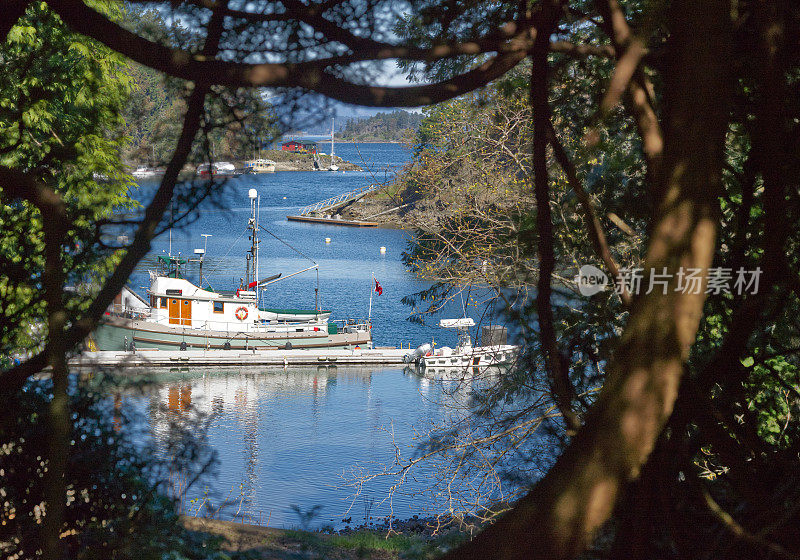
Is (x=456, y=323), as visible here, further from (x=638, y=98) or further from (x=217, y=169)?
(x=638, y=98)

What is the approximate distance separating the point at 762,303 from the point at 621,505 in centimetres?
85

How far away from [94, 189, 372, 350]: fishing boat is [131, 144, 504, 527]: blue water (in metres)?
1.38

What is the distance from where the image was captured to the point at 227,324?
23938 mm

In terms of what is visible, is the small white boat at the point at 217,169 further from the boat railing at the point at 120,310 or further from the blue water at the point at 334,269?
the blue water at the point at 334,269

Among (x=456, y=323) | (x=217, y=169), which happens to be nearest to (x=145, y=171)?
(x=217, y=169)

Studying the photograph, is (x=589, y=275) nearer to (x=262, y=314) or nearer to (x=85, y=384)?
(x=85, y=384)

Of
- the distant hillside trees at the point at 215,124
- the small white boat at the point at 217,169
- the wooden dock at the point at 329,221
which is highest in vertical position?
the wooden dock at the point at 329,221

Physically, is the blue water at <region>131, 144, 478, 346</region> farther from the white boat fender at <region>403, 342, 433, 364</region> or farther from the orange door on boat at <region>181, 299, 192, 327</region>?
the orange door on boat at <region>181, 299, 192, 327</region>

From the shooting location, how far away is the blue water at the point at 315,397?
1109cm

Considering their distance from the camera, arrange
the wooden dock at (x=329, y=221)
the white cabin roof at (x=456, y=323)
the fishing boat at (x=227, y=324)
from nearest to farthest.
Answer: the white cabin roof at (x=456, y=323)
the fishing boat at (x=227, y=324)
the wooden dock at (x=329, y=221)

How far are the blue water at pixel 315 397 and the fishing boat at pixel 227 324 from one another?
4.54 ft

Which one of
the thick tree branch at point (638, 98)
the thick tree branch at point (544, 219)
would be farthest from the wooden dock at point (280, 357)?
the thick tree branch at point (638, 98)

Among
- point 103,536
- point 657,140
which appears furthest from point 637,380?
point 103,536

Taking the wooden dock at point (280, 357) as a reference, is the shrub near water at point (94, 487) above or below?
above
